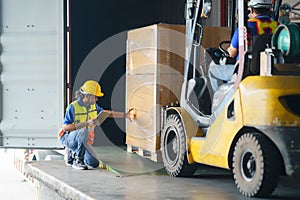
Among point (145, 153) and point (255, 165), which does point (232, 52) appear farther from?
point (145, 153)

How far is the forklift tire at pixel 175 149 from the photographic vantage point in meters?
4.47

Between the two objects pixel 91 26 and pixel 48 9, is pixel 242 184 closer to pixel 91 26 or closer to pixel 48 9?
pixel 48 9

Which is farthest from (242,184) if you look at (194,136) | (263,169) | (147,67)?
(147,67)

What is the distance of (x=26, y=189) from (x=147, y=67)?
4.74 metres

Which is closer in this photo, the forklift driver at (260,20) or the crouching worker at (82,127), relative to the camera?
the forklift driver at (260,20)

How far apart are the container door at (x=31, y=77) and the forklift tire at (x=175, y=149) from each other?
193 centimetres

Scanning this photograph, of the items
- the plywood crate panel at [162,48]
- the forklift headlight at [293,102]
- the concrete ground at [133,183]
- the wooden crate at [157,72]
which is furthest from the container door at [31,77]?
the forklift headlight at [293,102]

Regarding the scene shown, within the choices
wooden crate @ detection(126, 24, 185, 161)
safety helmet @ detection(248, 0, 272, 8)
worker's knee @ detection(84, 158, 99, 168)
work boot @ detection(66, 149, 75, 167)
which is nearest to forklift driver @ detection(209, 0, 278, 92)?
safety helmet @ detection(248, 0, 272, 8)

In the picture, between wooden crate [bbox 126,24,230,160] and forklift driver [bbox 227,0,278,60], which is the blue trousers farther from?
forklift driver [bbox 227,0,278,60]

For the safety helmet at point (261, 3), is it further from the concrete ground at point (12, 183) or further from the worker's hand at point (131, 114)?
the concrete ground at point (12, 183)

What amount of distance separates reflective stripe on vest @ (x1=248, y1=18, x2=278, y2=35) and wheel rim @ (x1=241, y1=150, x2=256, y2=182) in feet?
2.59

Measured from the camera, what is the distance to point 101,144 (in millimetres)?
6941

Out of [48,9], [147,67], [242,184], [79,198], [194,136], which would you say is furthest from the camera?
[48,9]

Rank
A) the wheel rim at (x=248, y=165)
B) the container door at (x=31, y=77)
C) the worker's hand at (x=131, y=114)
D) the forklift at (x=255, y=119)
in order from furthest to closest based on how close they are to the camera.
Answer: the container door at (x=31, y=77)
the worker's hand at (x=131, y=114)
the wheel rim at (x=248, y=165)
the forklift at (x=255, y=119)
